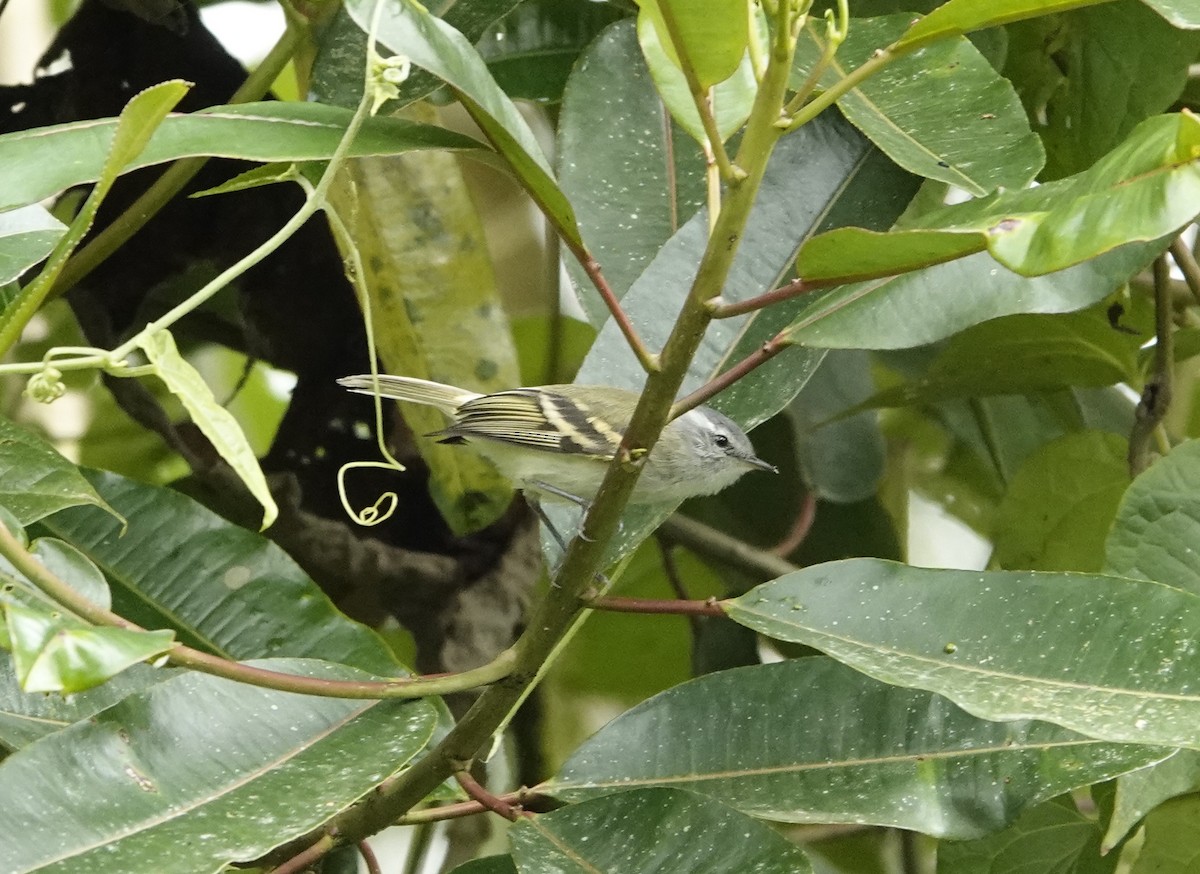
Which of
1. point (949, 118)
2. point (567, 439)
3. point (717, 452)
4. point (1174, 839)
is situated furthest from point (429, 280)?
point (1174, 839)

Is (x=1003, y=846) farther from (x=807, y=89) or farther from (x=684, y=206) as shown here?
(x=807, y=89)

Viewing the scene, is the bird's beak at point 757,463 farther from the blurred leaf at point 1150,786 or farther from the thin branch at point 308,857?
the thin branch at point 308,857

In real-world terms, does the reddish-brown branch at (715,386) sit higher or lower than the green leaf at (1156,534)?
higher

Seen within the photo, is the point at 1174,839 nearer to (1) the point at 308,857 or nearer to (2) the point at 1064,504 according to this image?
(2) the point at 1064,504

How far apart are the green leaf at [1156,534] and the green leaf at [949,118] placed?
0.32 m

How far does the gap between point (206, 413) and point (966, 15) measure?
0.51 m

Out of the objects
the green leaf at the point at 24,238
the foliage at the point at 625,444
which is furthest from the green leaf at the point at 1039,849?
the green leaf at the point at 24,238

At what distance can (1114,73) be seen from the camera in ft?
4.55

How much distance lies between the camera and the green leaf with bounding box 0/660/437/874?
0.82 m

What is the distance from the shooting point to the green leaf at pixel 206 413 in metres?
0.66

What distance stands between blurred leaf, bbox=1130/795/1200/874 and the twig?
41 cm

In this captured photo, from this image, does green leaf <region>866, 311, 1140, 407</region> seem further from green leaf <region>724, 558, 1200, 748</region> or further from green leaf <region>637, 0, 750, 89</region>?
green leaf <region>637, 0, 750, 89</region>

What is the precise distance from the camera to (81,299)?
165 cm

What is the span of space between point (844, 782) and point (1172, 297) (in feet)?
3.33
